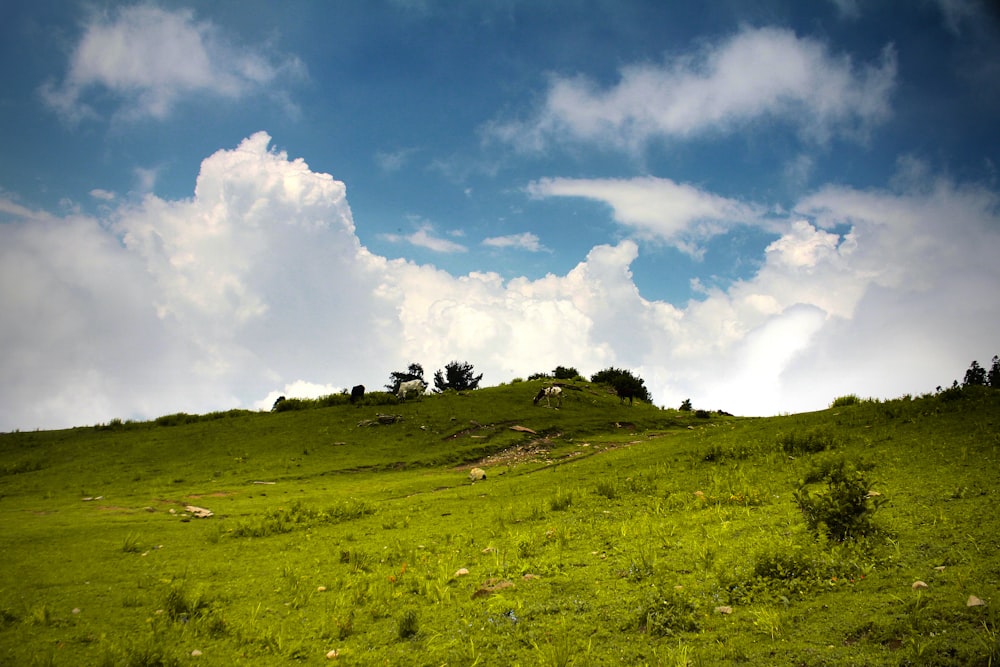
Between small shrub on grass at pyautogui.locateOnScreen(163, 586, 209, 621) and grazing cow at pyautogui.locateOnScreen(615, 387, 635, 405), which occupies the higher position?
grazing cow at pyautogui.locateOnScreen(615, 387, 635, 405)

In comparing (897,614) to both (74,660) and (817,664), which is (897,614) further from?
(74,660)

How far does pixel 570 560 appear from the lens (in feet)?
31.0

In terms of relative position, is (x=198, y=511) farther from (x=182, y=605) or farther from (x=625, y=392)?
(x=625, y=392)

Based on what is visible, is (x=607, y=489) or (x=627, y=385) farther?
(x=627, y=385)

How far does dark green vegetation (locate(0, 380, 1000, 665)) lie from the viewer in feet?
20.8

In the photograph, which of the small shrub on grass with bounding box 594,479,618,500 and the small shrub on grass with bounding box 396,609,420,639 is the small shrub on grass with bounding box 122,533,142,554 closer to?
the small shrub on grass with bounding box 396,609,420,639

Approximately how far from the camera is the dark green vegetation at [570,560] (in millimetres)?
6340

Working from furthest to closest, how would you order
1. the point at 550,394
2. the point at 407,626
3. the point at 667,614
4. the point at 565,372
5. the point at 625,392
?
the point at 565,372, the point at 625,392, the point at 550,394, the point at 407,626, the point at 667,614

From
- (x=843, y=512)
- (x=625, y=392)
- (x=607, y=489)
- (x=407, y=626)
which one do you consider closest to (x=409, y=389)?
(x=625, y=392)

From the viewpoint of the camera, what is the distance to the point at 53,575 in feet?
34.2

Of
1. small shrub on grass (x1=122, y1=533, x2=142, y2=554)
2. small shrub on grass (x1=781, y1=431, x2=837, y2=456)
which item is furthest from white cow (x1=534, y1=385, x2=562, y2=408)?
small shrub on grass (x1=122, y1=533, x2=142, y2=554)

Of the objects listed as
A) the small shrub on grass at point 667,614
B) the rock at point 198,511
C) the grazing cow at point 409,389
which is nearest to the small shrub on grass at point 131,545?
the rock at point 198,511

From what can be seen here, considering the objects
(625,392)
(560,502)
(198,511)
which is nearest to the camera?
(560,502)

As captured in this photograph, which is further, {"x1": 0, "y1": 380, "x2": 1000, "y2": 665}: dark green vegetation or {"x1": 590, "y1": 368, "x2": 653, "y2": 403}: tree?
{"x1": 590, "y1": 368, "x2": 653, "y2": 403}: tree
